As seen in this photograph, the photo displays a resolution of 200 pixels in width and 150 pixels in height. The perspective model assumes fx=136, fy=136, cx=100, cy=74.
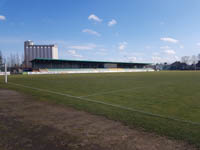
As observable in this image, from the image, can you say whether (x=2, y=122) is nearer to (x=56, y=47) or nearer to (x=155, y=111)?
(x=155, y=111)

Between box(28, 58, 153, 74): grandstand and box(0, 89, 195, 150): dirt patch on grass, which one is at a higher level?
box(28, 58, 153, 74): grandstand

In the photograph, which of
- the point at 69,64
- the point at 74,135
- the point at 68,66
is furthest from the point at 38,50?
the point at 74,135

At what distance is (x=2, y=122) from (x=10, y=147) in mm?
2083

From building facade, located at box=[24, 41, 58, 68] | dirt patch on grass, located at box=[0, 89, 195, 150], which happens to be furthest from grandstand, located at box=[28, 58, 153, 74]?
building facade, located at box=[24, 41, 58, 68]

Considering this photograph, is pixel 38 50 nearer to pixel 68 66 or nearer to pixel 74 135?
pixel 68 66

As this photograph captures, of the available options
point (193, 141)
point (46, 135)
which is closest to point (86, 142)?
point (46, 135)

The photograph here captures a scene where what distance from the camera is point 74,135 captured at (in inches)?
154

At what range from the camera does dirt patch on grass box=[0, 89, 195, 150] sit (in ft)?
11.0

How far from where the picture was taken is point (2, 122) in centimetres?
490

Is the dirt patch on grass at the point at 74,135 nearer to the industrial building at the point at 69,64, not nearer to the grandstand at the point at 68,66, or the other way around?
the grandstand at the point at 68,66

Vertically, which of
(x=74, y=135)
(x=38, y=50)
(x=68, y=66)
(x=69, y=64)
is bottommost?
(x=74, y=135)

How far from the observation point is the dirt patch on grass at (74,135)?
334 cm

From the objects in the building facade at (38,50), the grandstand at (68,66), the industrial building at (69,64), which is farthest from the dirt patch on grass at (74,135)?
the building facade at (38,50)

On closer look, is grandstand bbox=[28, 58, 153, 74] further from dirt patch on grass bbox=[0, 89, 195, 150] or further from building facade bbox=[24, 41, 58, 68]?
building facade bbox=[24, 41, 58, 68]
